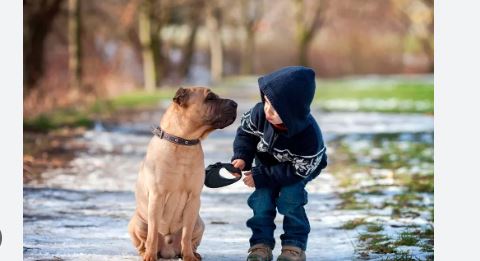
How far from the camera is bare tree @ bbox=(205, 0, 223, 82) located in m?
26.0

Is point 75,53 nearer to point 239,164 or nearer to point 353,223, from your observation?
point 353,223

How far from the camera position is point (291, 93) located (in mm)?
4047

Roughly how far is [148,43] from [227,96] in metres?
3.47

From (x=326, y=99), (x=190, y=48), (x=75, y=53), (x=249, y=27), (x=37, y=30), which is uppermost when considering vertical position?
(x=249, y=27)

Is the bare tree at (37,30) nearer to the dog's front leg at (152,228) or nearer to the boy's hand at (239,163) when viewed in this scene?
the boy's hand at (239,163)

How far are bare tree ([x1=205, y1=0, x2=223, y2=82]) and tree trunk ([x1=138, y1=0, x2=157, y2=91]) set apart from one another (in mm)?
5244

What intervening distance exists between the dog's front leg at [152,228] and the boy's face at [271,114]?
616 mm

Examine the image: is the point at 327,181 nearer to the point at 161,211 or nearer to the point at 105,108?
the point at 161,211

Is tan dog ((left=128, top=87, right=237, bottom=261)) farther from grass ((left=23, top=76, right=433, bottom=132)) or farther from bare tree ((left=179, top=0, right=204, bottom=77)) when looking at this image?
bare tree ((left=179, top=0, right=204, bottom=77))

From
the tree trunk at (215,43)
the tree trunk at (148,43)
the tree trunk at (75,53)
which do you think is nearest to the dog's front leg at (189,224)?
the tree trunk at (75,53)

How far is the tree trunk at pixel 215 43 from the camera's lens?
26141 millimetres

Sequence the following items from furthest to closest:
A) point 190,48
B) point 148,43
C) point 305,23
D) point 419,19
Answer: point 190,48 → point 419,19 → point 305,23 → point 148,43

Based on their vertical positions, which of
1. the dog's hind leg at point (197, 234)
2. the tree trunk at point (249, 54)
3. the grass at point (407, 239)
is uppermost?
the tree trunk at point (249, 54)

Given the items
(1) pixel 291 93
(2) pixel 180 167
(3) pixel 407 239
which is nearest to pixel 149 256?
(2) pixel 180 167
